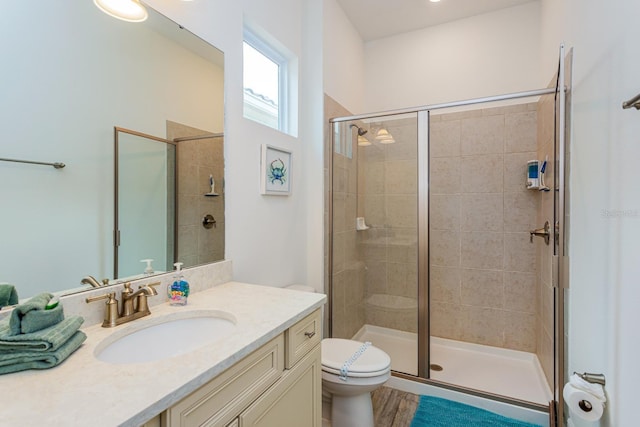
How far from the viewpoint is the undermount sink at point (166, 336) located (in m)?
0.95

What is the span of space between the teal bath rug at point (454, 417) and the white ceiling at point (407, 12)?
292 cm

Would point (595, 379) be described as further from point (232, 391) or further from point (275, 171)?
point (275, 171)

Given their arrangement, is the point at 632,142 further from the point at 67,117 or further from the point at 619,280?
the point at 67,117

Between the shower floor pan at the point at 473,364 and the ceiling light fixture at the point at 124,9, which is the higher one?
the ceiling light fixture at the point at 124,9

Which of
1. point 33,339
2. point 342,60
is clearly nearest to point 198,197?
point 33,339

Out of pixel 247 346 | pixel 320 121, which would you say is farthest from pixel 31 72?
pixel 320 121

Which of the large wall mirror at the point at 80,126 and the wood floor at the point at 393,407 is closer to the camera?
the large wall mirror at the point at 80,126

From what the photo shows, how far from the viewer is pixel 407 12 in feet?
8.61

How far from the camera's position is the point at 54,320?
0.79 m

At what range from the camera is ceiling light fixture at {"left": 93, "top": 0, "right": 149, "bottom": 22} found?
1090 mm

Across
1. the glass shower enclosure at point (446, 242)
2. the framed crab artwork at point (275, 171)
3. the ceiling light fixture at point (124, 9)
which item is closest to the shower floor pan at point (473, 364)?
the glass shower enclosure at point (446, 242)

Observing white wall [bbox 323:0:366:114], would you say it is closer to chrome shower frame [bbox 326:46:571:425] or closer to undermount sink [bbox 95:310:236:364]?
chrome shower frame [bbox 326:46:571:425]

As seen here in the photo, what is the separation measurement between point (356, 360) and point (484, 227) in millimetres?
1639

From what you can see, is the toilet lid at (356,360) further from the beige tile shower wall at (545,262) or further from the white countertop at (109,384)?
the beige tile shower wall at (545,262)
